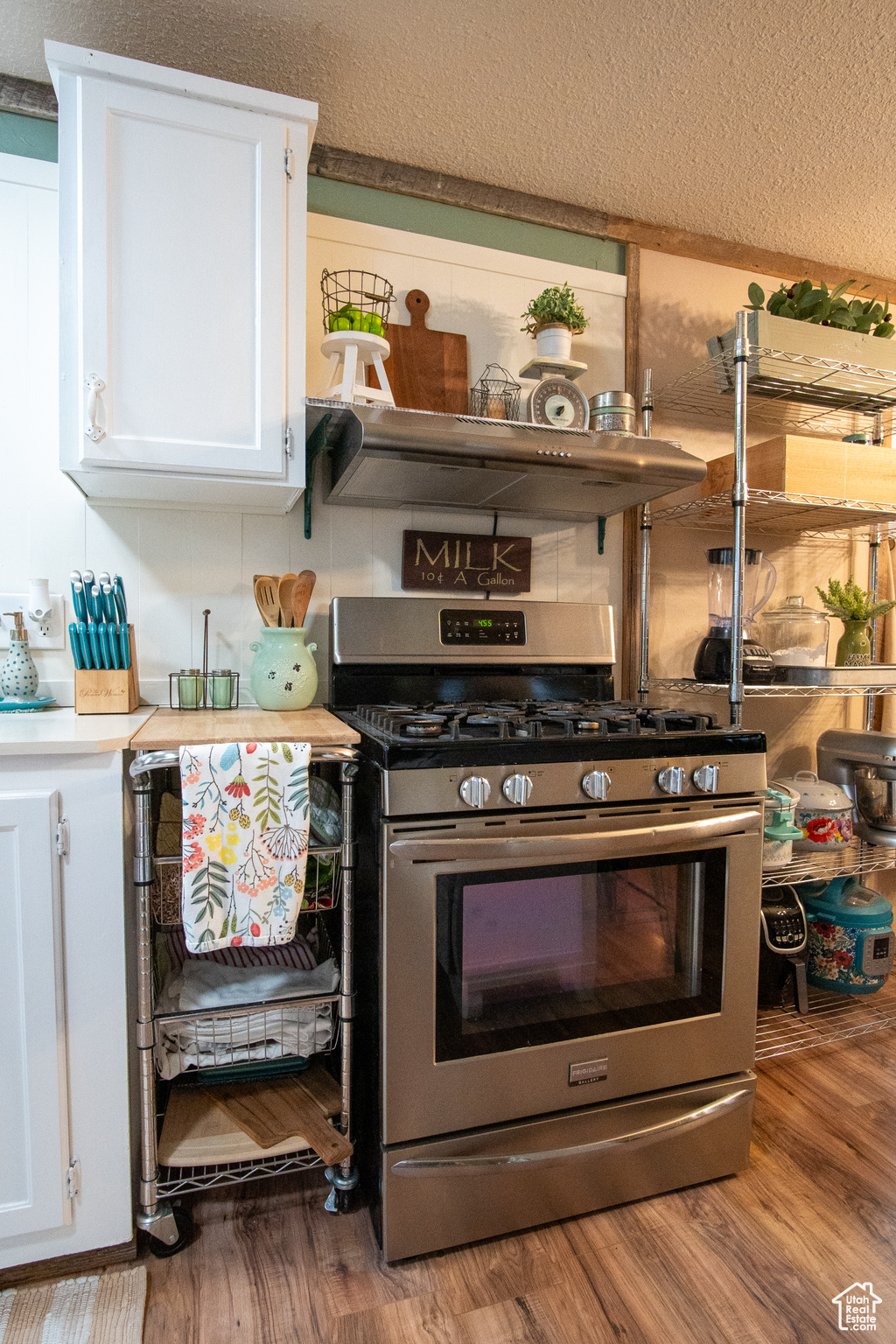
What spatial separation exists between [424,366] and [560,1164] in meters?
1.85

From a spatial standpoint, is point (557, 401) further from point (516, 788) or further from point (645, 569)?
point (516, 788)

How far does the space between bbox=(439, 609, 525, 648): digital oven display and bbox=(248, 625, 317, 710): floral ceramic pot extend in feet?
1.23

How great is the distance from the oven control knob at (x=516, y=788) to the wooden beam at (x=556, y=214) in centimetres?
164

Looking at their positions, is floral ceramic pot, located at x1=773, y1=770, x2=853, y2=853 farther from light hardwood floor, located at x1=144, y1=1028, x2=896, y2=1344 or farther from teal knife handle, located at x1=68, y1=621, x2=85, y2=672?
teal knife handle, located at x1=68, y1=621, x2=85, y2=672

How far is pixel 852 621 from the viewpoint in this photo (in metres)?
2.25

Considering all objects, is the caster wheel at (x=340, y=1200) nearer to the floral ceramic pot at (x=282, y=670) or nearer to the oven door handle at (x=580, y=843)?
the oven door handle at (x=580, y=843)

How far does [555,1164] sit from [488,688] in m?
1.04

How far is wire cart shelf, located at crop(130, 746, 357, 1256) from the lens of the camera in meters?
1.28

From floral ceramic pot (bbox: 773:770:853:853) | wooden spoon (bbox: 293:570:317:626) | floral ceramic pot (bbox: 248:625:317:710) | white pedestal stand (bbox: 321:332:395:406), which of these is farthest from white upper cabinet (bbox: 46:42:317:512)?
floral ceramic pot (bbox: 773:770:853:853)

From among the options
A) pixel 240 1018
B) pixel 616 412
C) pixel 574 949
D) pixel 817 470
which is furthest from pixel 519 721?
pixel 817 470

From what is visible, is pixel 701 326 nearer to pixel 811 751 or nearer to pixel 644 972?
pixel 811 751

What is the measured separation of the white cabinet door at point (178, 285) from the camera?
4.66ft

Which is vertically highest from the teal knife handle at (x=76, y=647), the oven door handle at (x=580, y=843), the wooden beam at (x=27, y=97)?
the wooden beam at (x=27, y=97)

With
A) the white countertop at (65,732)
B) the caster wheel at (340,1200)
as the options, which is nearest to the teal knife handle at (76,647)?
the white countertop at (65,732)
